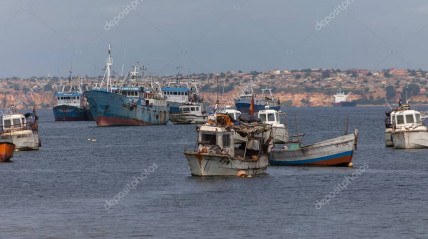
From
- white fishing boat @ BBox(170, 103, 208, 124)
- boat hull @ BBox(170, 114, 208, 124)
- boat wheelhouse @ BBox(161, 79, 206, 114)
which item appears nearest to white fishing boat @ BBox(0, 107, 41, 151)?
boat hull @ BBox(170, 114, 208, 124)

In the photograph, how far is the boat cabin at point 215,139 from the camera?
62.1 m

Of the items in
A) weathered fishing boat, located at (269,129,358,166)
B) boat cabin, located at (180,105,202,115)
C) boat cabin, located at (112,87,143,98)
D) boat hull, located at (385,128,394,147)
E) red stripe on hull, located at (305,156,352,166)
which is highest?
boat cabin, located at (112,87,143,98)

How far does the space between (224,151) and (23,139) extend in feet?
137

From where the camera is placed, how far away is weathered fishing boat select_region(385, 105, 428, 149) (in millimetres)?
89000

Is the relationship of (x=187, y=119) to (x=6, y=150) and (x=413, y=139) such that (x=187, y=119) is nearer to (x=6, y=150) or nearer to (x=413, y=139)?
(x=413, y=139)

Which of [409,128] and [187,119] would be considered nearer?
[409,128]

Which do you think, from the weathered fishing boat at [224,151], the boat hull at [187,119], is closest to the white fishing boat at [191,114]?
the boat hull at [187,119]

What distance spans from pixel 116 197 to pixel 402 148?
136ft

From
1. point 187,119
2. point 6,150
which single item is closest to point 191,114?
point 187,119

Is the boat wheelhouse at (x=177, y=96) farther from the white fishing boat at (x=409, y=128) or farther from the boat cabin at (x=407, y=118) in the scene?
the boat cabin at (x=407, y=118)

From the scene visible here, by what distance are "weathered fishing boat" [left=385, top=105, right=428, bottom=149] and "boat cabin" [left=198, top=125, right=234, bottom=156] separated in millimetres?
31386

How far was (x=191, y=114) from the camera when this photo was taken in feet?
581

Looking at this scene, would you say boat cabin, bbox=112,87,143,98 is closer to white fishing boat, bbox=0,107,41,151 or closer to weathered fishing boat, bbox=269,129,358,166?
white fishing boat, bbox=0,107,41,151

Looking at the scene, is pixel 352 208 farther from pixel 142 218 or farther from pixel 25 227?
pixel 25 227
